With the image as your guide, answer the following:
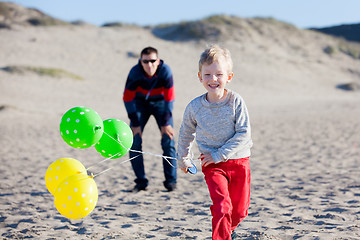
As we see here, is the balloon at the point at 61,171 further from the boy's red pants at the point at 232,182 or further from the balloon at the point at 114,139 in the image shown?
the boy's red pants at the point at 232,182

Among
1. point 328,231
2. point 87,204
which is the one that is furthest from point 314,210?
point 87,204

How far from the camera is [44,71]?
A: 82.5 ft

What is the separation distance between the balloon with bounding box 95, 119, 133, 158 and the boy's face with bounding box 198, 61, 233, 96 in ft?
3.73

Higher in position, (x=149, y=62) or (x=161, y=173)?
(x=149, y=62)

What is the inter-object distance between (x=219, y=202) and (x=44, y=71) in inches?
961

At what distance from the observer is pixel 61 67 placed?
90.8ft

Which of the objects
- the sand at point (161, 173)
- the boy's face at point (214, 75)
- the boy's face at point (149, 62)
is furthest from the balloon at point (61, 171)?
the boy's face at point (149, 62)

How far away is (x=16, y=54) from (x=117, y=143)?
89.4 feet

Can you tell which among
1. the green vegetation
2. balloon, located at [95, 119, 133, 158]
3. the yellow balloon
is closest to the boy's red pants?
the yellow balloon

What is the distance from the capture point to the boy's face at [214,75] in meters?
2.81

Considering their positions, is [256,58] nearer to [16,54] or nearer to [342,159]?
[16,54]

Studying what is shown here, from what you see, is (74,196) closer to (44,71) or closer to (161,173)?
(161,173)

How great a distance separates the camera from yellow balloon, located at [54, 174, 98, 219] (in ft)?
9.41

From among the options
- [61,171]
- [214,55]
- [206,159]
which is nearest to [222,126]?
[206,159]
